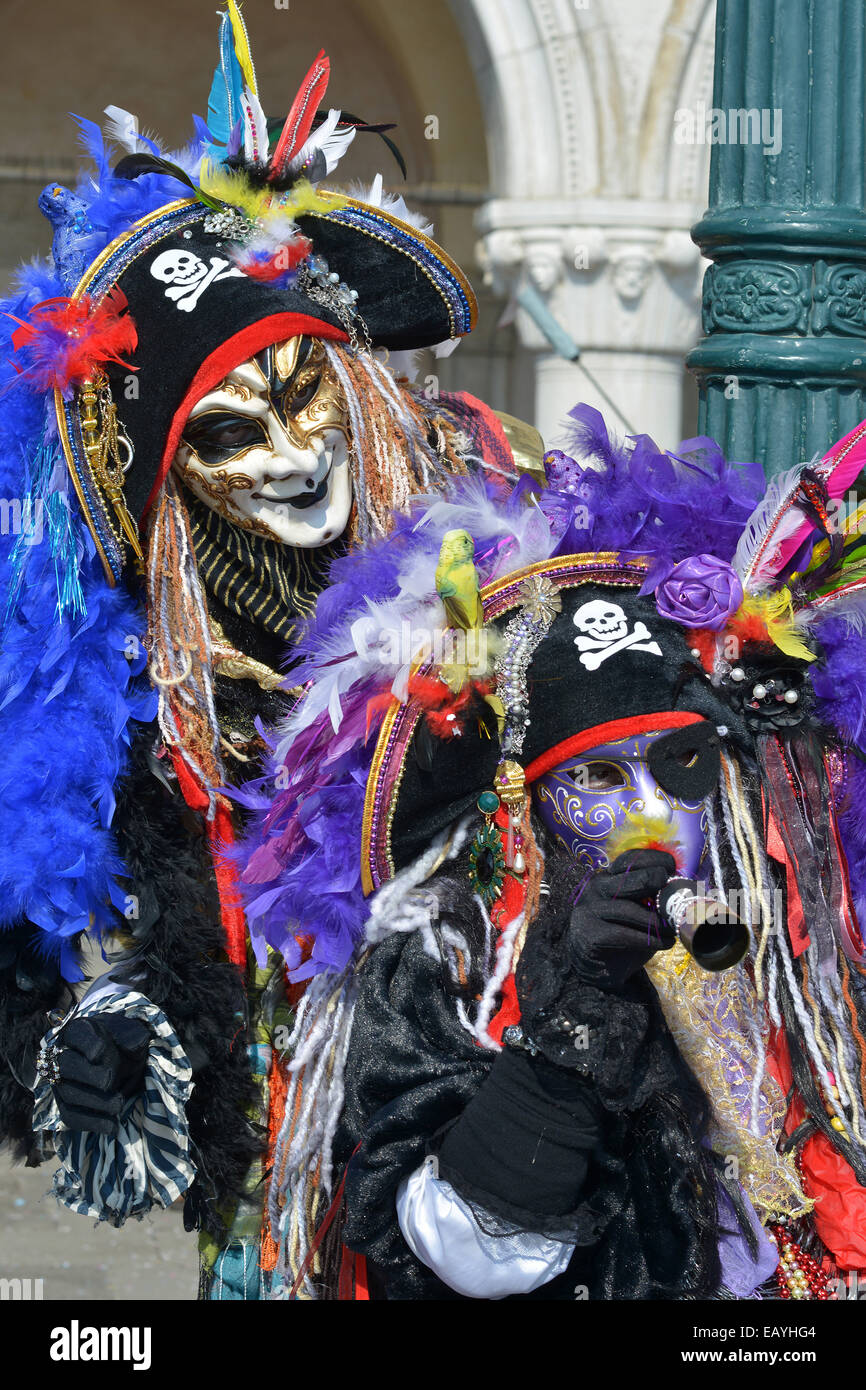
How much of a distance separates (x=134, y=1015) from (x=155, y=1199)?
8.3 inches

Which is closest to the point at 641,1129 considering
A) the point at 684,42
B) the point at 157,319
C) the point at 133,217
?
the point at 157,319

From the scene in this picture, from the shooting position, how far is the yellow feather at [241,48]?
83.9 inches

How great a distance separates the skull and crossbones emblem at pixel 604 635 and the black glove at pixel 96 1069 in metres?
0.66

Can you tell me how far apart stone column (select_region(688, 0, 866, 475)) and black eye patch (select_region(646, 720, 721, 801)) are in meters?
0.64

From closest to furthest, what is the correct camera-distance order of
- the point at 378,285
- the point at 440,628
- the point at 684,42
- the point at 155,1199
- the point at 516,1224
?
the point at 516,1224, the point at 440,628, the point at 155,1199, the point at 378,285, the point at 684,42

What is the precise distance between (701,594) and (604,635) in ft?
0.36

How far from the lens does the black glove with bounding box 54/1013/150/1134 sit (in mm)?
1812

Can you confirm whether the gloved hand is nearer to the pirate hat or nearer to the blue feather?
the pirate hat

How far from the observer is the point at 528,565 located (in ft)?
5.92

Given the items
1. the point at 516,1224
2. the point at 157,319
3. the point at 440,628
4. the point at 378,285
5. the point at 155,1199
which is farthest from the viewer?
the point at 378,285

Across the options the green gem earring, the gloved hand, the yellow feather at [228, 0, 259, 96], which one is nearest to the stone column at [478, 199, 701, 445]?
the yellow feather at [228, 0, 259, 96]

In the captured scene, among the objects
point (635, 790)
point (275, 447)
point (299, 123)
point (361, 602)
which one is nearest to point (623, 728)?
point (635, 790)

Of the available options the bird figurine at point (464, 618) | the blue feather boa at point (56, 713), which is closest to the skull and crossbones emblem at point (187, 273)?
the blue feather boa at point (56, 713)
